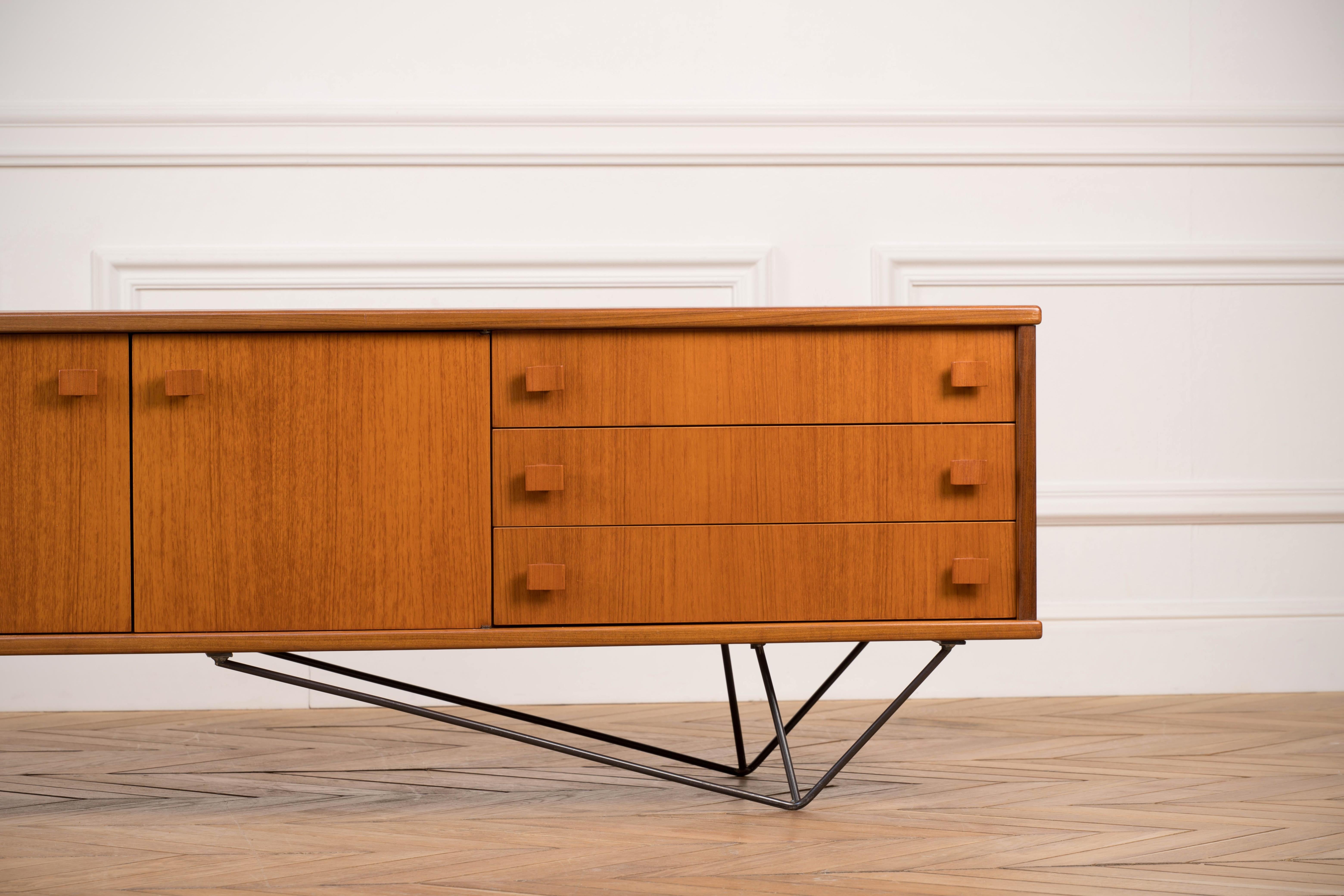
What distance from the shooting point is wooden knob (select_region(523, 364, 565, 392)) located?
1.23 metres

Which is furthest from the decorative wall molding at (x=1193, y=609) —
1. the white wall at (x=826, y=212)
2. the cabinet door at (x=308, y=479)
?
the cabinet door at (x=308, y=479)

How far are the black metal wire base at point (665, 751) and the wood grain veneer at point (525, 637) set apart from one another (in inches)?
0.9

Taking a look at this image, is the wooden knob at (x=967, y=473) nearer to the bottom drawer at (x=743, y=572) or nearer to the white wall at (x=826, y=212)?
the bottom drawer at (x=743, y=572)

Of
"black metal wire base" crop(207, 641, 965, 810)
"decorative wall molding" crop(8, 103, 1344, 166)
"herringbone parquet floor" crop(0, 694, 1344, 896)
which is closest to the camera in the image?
"herringbone parquet floor" crop(0, 694, 1344, 896)

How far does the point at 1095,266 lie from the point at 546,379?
1.36 metres

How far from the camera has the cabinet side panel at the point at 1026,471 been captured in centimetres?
125

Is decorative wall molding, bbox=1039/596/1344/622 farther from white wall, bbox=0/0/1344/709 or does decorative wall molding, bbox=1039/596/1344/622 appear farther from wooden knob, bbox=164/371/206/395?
wooden knob, bbox=164/371/206/395

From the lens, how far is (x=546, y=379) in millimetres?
1237

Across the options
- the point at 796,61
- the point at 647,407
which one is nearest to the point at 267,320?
the point at 647,407

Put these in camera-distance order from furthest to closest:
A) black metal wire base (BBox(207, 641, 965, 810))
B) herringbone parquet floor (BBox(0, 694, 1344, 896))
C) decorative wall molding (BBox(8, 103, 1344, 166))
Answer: decorative wall molding (BBox(8, 103, 1344, 166)) < black metal wire base (BBox(207, 641, 965, 810)) < herringbone parquet floor (BBox(0, 694, 1344, 896))

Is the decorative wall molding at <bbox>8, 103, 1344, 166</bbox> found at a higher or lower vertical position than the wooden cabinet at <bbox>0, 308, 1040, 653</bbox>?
higher

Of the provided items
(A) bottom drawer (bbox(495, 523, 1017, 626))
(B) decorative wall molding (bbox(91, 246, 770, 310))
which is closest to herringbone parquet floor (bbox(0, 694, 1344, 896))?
(A) bottom drawer (bbox(495, 523, 1017, 626))

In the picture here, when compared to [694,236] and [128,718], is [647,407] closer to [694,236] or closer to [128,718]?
[694,236]

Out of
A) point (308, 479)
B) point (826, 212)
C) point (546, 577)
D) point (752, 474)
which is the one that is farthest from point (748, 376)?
point (826, 212)
